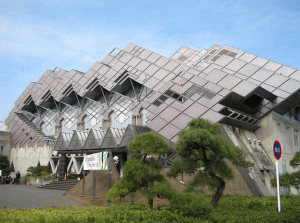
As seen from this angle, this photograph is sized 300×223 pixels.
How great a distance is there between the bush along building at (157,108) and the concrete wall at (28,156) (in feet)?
0.44

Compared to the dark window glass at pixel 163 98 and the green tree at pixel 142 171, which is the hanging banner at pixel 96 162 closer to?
the green tree at pixel 142 171

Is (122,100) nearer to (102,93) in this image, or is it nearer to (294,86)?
(102,93)

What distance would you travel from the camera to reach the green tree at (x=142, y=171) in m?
11.4

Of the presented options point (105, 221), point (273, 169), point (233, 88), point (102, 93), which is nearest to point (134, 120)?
point (102, 93)

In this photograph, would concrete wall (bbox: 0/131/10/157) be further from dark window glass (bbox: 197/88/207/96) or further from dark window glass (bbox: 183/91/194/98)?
dark window glass (bbox: 197/88/207/96)

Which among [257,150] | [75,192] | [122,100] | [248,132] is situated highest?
[122,100]

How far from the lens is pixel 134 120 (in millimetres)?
34500

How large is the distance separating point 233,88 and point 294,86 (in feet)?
19.0

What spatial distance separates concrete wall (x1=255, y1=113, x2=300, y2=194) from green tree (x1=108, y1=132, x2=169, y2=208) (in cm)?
1909

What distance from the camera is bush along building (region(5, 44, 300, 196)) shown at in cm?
2552

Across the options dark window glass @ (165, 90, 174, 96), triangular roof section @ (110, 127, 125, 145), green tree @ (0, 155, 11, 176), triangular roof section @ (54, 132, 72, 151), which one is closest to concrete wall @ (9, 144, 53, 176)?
green tree @ (0, 155, 11, 176)

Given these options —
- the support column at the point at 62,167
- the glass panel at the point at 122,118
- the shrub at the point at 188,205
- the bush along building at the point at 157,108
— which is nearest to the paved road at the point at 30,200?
the bush along building at the point at 157,108

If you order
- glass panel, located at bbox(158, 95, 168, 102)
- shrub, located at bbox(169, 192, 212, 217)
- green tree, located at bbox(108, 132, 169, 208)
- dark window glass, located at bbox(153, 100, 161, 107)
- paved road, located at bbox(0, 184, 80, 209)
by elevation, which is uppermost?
glass panel, located at bbox(158, 95, 168, 102)

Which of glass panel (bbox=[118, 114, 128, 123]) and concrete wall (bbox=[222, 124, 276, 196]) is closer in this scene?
concrete wall (bbox=[222, 124, 276, 196])
